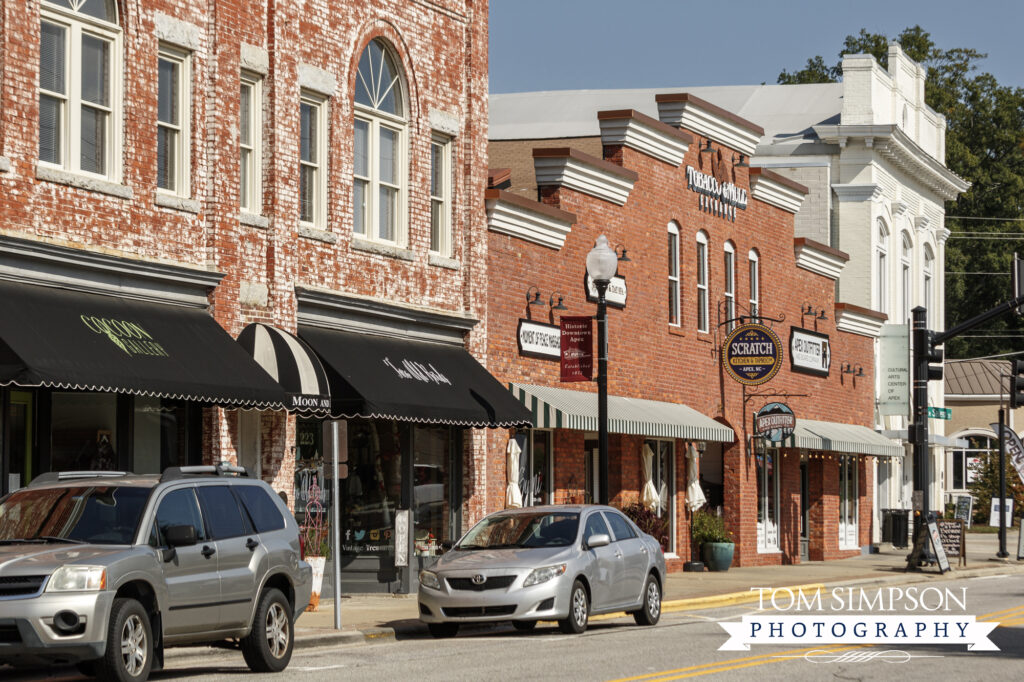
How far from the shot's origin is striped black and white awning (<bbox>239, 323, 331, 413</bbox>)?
2162 centimetres

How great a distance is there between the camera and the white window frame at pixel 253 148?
22578mm

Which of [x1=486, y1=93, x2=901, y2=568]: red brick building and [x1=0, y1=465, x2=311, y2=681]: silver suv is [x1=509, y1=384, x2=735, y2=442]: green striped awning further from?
[x1=0, y1=465, x2=311, y2=681]: silver suv

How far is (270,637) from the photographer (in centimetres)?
1484

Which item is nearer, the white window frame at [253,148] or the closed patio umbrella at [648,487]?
the white window frame at [253,148]

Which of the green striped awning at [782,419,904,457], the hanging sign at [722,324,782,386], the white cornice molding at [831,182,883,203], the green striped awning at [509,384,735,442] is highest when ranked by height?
the white cornice molding at [831,182,883,203]

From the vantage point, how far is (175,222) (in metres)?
21.0

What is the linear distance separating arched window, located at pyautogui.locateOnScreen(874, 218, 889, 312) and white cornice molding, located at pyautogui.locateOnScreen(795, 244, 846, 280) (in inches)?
239

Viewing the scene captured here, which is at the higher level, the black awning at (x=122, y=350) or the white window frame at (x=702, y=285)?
the white window frame at (x=702, y=285)

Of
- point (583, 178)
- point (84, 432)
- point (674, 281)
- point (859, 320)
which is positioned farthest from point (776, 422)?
point (84, 432)

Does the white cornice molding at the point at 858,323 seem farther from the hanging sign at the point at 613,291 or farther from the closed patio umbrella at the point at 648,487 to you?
the hanging sign at the point at 613,291

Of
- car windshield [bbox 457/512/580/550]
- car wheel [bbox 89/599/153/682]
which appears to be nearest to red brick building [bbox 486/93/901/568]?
car windshield [bbox 457/512/580/550]

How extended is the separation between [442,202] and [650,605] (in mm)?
8584

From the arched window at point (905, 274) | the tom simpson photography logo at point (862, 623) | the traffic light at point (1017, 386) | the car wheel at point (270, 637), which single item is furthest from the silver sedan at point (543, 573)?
the arched window at point (905, 274)

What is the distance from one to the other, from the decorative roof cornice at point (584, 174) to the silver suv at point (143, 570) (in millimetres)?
14796
